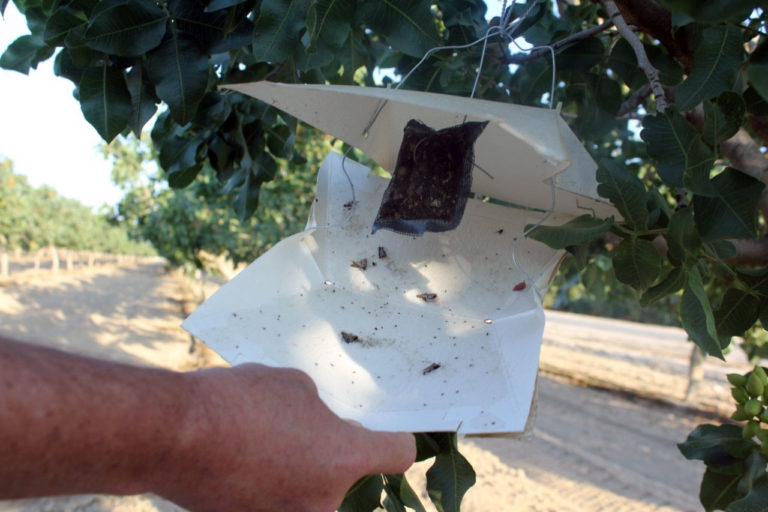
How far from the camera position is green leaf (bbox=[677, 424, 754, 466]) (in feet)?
3.82

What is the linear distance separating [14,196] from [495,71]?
29.1 meters

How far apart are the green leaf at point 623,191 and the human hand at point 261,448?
558mm

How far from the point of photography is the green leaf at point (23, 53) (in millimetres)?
1373

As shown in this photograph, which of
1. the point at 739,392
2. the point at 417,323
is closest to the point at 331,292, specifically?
the point at 417,323

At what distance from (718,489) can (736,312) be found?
0.39 metres

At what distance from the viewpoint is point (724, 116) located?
91 cm

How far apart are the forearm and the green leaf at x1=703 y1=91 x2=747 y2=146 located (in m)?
0.89

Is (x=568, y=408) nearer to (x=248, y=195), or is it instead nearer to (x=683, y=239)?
(x=248, y=195)

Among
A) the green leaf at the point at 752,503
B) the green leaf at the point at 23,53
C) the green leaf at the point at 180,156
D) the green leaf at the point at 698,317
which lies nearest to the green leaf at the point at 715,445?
the green leaf at the point at 752,503

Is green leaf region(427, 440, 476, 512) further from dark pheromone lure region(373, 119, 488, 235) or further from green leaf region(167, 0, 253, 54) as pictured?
green leaf region(167, 0, 253, 54)

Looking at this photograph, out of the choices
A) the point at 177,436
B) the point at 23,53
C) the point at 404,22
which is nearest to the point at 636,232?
the point at 404,22

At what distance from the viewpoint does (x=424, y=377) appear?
94cm

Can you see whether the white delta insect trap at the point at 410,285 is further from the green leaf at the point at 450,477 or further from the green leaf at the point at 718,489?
the green leaf at the point at 718,489

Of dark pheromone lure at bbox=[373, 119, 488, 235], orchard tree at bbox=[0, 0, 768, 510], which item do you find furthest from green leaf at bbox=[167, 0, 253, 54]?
dark pheromone lure at bbox=[373, 119, 488, 235]
